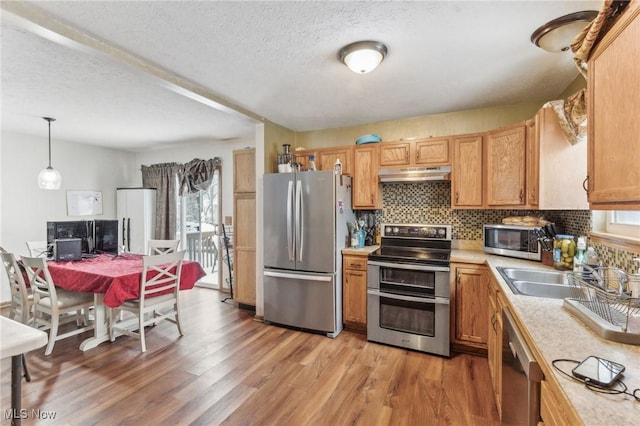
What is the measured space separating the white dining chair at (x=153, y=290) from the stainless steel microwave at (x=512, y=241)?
10.00 ft

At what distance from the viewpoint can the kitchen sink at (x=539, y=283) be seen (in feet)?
6.18

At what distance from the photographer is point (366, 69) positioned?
81.1 inches

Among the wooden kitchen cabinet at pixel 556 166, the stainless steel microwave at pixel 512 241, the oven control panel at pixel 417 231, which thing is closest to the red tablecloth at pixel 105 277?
the oven control panel at pixel 417 231

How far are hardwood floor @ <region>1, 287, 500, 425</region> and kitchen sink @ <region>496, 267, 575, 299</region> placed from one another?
845mm

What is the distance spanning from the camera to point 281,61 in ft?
7.11

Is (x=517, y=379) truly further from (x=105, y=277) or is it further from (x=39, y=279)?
(x=39, y=279)

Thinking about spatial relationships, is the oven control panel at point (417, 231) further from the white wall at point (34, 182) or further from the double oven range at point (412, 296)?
the white wall at point (34, 182)

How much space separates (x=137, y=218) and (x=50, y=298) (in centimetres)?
256

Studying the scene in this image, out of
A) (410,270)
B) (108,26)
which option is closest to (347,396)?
(410,270)

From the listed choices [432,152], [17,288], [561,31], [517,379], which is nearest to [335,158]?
[432,152]

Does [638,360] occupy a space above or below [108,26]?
below

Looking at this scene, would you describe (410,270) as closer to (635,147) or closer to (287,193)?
(287,193)

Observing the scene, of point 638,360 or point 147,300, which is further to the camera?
point 147,300

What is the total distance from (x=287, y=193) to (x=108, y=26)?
6.50 feet
